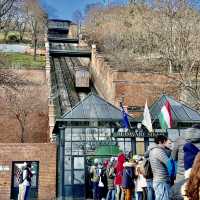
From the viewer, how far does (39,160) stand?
2388cm

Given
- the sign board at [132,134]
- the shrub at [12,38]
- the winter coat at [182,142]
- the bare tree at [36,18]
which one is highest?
the bare tree at [36,18]

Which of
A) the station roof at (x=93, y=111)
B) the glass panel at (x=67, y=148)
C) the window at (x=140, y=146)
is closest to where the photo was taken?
the station roof at (x=93, y=111)

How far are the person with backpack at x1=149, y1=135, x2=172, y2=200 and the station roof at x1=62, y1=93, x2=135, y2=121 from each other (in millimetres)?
11405

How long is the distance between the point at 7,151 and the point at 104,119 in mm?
6748

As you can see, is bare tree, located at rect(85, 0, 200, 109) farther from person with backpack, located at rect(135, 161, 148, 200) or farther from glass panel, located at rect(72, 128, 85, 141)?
person with backpack, located at rect(135, 161, 148, 200)

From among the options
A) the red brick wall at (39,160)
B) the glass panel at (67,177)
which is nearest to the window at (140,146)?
the glass panel at (67,177)

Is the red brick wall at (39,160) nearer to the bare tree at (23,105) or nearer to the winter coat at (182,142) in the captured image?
the bare tree at (23,105)

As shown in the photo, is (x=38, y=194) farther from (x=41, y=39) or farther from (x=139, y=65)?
(x=41, y=39)

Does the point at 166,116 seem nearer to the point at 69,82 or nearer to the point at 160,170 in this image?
the point at 160,170

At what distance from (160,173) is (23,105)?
107ft

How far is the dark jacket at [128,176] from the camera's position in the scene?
12.1 meters

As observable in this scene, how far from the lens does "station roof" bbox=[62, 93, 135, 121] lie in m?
19.2

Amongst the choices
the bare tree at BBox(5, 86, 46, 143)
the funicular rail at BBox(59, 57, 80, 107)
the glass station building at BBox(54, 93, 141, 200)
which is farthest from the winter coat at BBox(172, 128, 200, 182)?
the funicular rail at BBox(59, 57, 80, 107)

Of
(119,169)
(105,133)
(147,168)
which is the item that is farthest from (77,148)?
(147,168)
